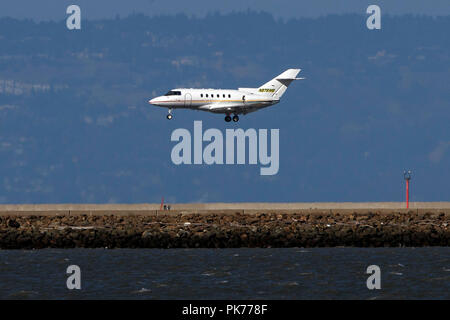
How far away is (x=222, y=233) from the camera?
64.8m

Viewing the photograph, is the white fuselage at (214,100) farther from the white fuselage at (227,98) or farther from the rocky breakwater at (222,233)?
the rocky breakwater at (222,233)

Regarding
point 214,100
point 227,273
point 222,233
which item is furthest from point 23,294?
point 214,100

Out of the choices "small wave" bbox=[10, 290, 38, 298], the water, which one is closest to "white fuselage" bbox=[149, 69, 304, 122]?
the water

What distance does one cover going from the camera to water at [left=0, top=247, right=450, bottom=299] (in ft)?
163

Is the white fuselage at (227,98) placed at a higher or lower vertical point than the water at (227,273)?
higher

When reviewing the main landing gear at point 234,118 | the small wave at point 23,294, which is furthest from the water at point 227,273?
the main landing gear at point 234,118

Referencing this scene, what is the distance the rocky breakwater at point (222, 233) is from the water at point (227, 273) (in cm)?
62

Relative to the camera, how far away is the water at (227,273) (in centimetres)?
4959

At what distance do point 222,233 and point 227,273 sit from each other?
969cm

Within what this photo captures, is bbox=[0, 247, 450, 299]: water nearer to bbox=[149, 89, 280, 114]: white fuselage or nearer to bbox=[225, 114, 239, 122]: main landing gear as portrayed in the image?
bbox=[149, 89, 280, 114]: white fuselage

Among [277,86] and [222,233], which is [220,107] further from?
[222,233]

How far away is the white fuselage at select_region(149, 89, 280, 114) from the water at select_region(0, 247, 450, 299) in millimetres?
22789

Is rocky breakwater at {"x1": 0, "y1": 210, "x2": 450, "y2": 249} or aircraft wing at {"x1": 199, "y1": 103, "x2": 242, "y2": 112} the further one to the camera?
aircraft wing at {"x1": 199, "y1": 103, "x2": 242, "y2": 112}
